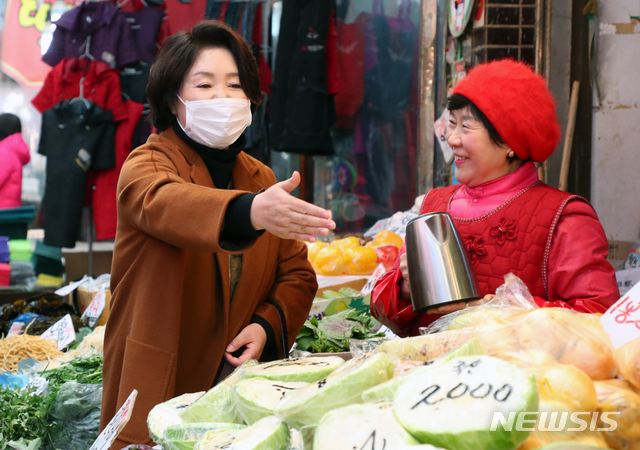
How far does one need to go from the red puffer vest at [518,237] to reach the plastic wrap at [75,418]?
1.79 m

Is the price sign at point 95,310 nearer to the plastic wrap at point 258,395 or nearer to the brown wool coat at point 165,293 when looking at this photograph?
the brown wool coat at point 165,293

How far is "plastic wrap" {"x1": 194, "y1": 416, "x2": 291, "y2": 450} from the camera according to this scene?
0.92m

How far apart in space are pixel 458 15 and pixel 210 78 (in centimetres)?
244

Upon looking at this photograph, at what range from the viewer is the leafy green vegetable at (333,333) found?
8.66ft

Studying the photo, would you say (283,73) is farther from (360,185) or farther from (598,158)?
(598,158)

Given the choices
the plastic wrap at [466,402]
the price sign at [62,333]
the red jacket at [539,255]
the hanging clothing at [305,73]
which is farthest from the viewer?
the hanging clothing at [305,73]

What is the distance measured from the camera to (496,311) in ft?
3.99

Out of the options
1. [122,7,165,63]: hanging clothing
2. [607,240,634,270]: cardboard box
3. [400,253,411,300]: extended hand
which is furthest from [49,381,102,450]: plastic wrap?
[122,7,165,63]: hanging clothing

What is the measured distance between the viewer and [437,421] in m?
0.79

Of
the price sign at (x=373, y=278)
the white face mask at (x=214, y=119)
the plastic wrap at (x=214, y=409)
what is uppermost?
the white face mask at (x=214, y=119)

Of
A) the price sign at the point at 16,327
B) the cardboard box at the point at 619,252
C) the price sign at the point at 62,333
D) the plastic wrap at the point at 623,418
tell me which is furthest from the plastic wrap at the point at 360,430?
the price sign at the point at 16,327

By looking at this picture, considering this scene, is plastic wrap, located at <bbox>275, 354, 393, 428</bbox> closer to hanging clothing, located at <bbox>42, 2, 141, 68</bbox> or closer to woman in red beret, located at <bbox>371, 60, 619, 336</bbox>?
woman in red beret, located at <bbox>371, 60, 619, 336</bbox>

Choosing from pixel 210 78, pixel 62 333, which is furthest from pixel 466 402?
pixel 62 333

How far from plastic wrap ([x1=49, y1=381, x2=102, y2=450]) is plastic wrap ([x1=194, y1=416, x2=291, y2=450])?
1841 mm
